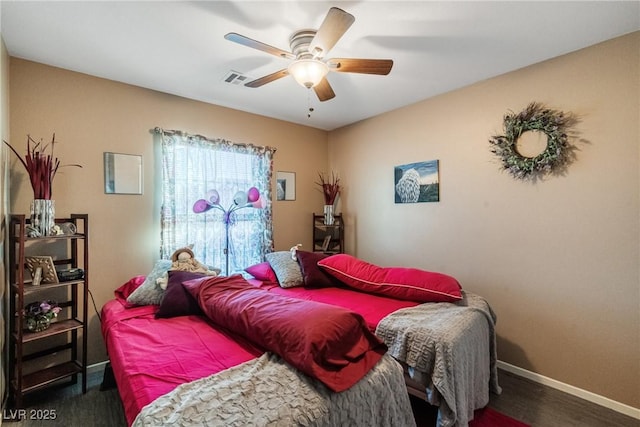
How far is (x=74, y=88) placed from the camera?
8.18 feet

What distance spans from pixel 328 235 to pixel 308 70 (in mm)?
2617

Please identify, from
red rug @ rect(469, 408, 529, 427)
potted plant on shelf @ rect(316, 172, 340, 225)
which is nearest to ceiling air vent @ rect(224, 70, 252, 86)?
potted plant on shelf @ rect(316, 172, 340, 225)

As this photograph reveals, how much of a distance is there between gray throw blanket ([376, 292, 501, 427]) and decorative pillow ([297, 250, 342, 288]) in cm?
96

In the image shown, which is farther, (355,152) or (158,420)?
(355,152)

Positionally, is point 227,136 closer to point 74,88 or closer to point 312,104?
point 312,104

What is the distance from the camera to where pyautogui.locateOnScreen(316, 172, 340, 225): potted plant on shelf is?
12.8 ft

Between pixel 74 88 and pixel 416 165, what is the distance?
3287 millimetres

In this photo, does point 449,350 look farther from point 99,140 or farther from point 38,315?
point 99,140

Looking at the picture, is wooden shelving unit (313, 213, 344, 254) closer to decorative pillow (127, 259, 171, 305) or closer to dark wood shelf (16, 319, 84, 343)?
decorative pillow (127, 259, 171, 305)

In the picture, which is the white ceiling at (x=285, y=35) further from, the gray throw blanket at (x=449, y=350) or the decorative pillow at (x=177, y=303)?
the gray throw blanket at (x=449, y=350)

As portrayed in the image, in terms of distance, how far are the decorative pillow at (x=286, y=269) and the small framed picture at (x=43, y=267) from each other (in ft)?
5.70

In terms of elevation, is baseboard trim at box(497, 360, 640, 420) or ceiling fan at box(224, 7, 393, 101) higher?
ceiling fan at box(224, 7, 393, 101)

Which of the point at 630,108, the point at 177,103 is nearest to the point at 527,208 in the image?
the point at 630,108

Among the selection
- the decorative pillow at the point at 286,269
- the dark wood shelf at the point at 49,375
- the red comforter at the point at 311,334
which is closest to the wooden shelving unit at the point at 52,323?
the dark wood shelf at the point at 49,375
